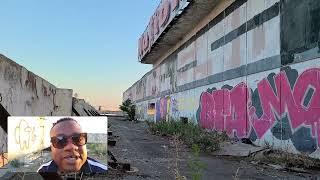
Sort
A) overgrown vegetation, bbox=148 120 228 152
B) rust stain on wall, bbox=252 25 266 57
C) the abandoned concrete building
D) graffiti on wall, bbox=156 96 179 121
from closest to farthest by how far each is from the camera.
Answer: the abandoned concrete building → overgrown vegetation, bbox=148 120 228 152 → rust stain on wall, bbox=252 25 266 57 → graffiti on wall, bbox=156 96 179 121

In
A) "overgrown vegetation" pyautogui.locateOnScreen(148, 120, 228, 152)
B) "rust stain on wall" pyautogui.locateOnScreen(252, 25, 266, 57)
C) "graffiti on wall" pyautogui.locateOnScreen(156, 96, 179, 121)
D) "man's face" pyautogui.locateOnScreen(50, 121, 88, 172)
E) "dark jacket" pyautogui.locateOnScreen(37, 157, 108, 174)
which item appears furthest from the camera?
"graffiti on wall" pyautogui.locateOnScreen(156, 96, 179, 121)

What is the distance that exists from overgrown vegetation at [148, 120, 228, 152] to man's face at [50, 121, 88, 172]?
11111 mm

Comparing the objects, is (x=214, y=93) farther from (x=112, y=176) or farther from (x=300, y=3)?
(x=112, y=176)

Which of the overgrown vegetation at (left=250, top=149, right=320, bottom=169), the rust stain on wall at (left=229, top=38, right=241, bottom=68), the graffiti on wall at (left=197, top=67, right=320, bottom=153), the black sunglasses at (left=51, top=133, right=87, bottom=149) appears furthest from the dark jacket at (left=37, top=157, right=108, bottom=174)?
the rust stain on wall at (left=229, top=38, right=241, bottom=68)

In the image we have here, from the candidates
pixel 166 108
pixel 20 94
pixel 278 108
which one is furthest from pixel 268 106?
pixel 166 108

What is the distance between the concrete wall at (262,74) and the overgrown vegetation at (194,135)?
3.42 ft

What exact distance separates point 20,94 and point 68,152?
6.24ft

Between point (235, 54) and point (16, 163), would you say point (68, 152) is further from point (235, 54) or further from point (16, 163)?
point (235, 54)

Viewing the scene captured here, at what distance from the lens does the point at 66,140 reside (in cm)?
445

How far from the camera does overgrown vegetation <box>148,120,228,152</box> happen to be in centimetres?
1845

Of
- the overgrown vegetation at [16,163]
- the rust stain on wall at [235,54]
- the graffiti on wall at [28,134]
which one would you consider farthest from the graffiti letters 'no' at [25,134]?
the rust stain on wall at [235,54]

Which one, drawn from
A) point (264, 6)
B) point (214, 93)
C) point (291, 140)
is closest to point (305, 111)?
point (291, 140)

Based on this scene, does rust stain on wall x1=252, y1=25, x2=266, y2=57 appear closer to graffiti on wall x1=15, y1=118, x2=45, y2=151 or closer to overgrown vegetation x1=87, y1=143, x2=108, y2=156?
overgrown vegetation x1=87, y1=143, x2=108, y2=156

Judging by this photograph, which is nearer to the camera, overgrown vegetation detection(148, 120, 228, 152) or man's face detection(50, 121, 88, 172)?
man's face detection(50, 121, 88, 172)
